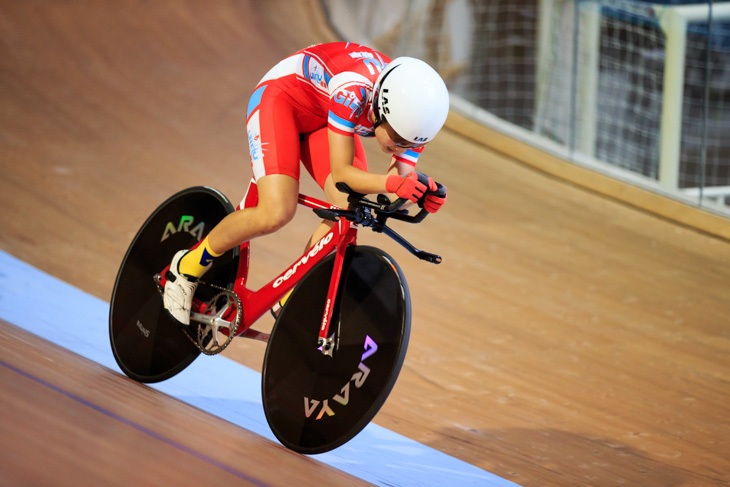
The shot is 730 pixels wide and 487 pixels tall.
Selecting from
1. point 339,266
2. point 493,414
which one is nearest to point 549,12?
point 493,414

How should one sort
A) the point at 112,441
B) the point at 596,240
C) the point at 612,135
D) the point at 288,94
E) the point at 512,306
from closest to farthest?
the point at 112,441, the point at 288,94, the point at 512,306, the point at 596,240, the point at 612,135

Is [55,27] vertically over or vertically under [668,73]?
over

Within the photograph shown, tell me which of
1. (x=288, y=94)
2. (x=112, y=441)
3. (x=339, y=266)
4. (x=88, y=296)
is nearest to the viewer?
(x=112, y=441)

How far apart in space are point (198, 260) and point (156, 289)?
0.89 ft

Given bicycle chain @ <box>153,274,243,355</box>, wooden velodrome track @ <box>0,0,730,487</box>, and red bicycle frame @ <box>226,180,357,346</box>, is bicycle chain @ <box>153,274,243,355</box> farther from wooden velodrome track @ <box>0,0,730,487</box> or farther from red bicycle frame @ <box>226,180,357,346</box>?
wooden velodrome track @ <box>0,0,730,487</box>

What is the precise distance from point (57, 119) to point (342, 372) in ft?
12.6

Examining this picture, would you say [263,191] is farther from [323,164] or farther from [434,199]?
[434,199]

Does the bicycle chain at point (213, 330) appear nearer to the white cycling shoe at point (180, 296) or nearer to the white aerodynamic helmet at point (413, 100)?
the white cycling shoe at point (180, 296)

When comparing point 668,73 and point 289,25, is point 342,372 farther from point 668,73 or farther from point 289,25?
point 289,25

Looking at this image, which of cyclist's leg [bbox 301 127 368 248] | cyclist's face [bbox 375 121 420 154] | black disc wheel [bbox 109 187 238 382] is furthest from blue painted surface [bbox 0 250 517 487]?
cyclist's face [bbox 375 121 420 154]

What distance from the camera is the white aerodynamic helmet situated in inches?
72.7

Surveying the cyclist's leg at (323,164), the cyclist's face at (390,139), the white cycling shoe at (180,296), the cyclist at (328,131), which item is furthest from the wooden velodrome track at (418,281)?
the cyclist's face at (390,139)

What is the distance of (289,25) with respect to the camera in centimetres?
772

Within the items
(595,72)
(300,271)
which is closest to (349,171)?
(300,271)
